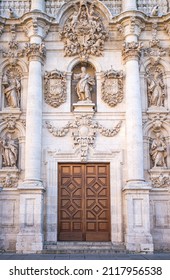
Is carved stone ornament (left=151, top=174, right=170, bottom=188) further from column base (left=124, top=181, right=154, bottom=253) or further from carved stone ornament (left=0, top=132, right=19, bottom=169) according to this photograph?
carved stone ornament (left=0, top=132, right=19, bottom=169)

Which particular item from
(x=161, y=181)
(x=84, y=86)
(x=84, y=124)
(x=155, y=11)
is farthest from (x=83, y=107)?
(x=155, y=11)

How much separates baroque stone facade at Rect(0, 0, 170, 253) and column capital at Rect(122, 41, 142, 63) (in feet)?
0.12

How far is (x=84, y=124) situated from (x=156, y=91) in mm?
2922

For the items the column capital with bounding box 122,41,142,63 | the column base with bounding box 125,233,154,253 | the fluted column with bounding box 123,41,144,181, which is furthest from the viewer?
the column capital with bounding box 122,41,142,63

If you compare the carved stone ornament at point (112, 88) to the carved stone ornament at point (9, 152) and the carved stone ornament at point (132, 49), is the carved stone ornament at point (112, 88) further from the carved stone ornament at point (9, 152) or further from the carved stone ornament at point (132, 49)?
the carved stone ornament at point (9, 152)

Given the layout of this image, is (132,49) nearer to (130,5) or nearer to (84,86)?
(130,5)

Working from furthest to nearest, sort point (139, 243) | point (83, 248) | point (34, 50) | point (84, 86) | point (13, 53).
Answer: point (13, 53) < point (84, 86) < point (34, 50) < point (83, 248) < point (139, 243)

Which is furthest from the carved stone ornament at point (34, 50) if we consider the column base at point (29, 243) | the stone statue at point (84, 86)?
the column base at point (29, 243)

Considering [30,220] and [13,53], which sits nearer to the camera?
[30,220]

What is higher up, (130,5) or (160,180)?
Answer: (130,5)

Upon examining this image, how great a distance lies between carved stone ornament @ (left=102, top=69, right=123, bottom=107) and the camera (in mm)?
14914

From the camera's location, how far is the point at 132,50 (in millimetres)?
14734

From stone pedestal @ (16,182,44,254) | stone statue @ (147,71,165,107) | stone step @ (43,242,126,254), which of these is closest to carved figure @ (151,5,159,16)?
stone statue @ (147,71,165,107)

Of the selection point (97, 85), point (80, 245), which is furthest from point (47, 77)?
point (80, 245)
